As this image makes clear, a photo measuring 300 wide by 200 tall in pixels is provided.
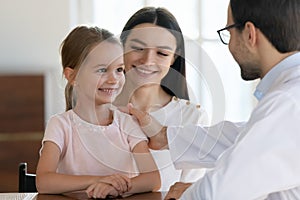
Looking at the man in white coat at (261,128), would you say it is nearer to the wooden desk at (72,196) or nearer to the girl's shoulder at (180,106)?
the wooden desk at (72,196)

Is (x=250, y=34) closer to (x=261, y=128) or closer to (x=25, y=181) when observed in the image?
(x=261, y=128)

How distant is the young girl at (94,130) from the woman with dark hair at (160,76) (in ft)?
0.20

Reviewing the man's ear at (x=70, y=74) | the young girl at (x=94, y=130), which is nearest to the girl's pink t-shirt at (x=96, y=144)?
the young girl at (x=94, y=130)

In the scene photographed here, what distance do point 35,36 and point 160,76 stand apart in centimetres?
240

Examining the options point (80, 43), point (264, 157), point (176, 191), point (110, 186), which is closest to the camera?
point (264, 157)

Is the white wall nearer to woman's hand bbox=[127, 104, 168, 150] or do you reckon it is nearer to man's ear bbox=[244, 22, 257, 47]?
woman's hand bbox=[127, 104, 168, 150]

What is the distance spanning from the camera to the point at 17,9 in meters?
4.14

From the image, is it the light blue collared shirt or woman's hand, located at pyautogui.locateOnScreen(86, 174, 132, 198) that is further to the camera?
woman's hand, located at pyautogui.locateOnScreen(86, 174, 132, 198)

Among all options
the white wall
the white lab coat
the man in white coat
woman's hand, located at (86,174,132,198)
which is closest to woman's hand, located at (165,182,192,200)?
the man in white coat

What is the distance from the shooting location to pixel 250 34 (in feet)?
4.30

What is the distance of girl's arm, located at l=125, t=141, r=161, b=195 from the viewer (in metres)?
1.63

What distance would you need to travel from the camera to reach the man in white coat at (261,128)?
3.74 feet

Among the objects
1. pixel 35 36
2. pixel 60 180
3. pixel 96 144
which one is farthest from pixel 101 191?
pixel 35 36

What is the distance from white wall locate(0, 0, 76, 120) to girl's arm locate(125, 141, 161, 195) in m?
2.42
